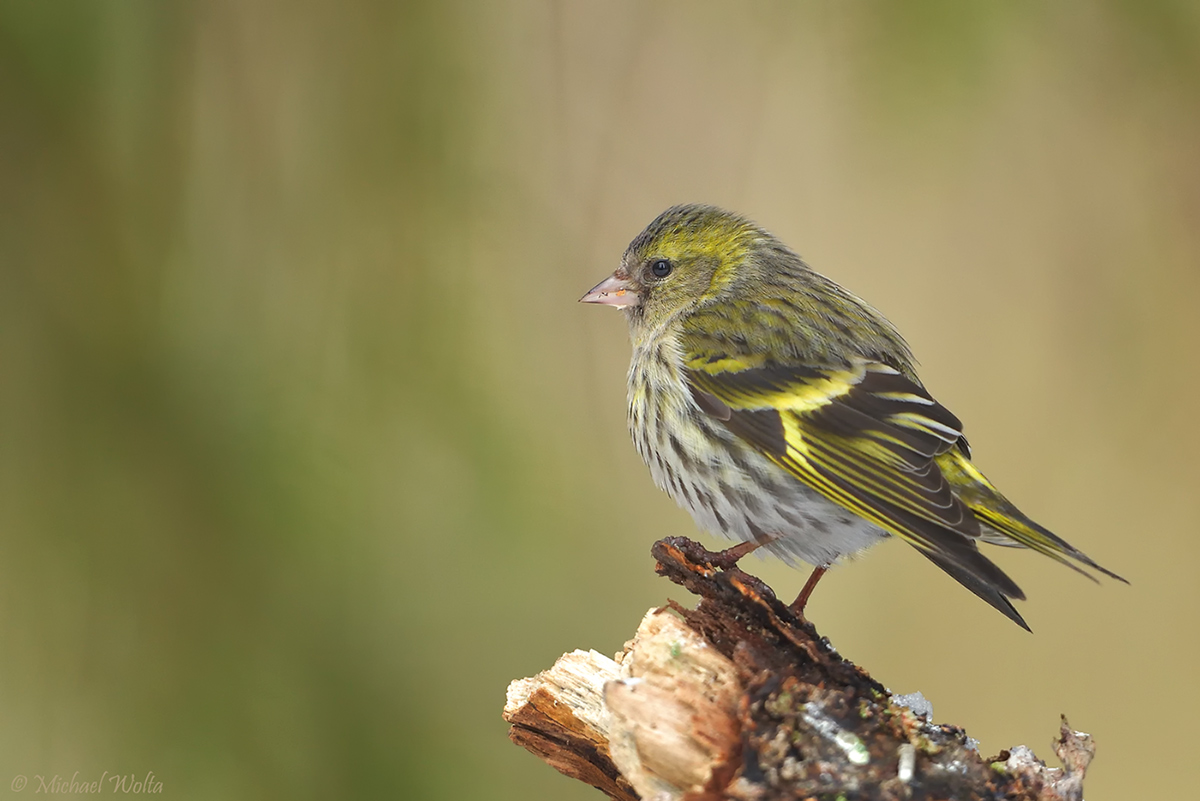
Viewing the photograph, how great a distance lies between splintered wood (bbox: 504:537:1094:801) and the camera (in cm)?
171

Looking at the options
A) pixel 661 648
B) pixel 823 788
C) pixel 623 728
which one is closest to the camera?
pixel 823 788

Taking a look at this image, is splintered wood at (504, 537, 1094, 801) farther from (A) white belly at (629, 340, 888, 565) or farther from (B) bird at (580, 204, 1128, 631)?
(A) white belly at (629, 340, 888, 565)

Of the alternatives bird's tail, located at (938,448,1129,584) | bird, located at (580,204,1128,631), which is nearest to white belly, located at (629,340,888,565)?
bird, located at (580,204,1128,631)

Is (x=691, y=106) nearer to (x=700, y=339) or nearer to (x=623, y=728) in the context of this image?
(x=700, y=339)

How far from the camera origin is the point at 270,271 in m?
3.34

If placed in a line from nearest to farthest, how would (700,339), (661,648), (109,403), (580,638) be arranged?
(661,648) < (700,339) < (109,403) < (580,638)

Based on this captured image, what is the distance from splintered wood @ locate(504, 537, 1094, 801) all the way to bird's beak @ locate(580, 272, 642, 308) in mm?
1349

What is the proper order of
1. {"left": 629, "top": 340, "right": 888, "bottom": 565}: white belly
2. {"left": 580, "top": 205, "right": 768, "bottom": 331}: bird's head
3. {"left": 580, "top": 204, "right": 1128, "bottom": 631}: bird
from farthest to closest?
{"left": 580, "top": 205, "right": 768, "bottom": 331}: bird's head, {"left": 629, "top": 340, "right": 888, "bottom": 565}: white belly, {"left": 580, "top": 204, "right": 1128, "bottom": 631}: bird

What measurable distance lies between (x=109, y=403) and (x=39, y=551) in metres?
0.45

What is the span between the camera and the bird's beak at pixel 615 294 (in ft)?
10.7

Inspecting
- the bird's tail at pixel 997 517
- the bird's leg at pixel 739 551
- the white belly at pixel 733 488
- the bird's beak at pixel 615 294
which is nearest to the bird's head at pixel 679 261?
the bird's beak at pixel 615 294

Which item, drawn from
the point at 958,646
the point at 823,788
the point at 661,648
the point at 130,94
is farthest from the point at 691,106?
the point at 823,788

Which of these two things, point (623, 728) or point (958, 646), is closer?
point (623, 728)

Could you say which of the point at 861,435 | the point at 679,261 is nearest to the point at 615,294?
the point at 679,261
